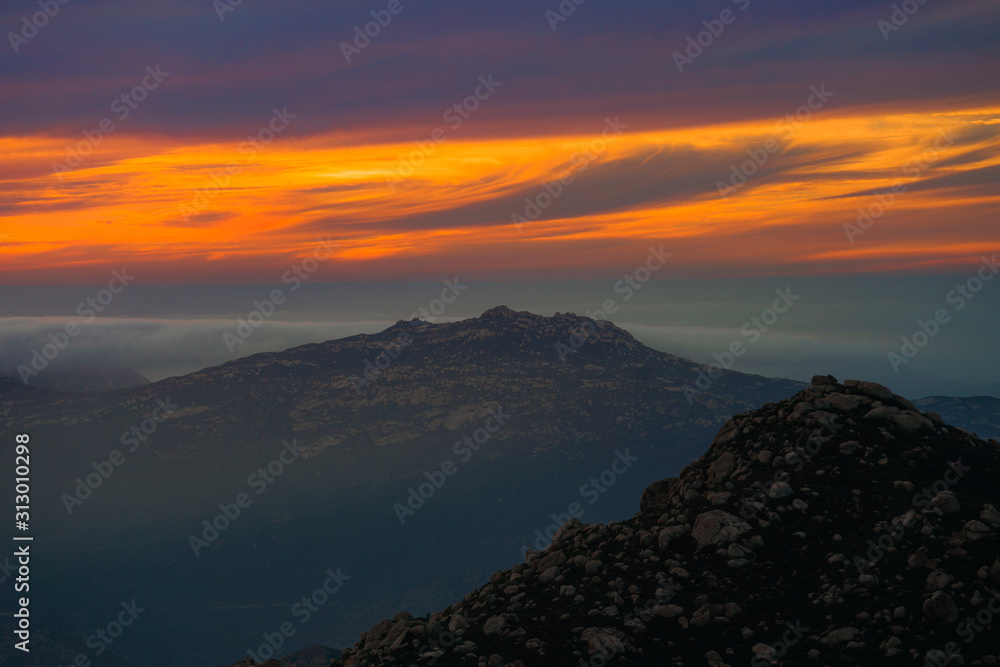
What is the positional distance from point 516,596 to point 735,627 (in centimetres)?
1594

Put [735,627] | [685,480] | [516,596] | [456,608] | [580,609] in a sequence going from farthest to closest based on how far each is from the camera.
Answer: [685,480] < [456,608] < [516,596] < [580,609] < [735,627]

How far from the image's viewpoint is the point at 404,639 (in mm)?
55156

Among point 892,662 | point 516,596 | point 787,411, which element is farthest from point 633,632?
point 787,411

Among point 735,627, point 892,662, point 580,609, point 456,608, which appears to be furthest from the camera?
point 456,608

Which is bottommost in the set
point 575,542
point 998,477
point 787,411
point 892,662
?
point 892,662

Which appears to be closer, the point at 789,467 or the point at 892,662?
the point at 892,662

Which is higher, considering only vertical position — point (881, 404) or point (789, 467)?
point (881, 404)

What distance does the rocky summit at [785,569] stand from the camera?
158 ft

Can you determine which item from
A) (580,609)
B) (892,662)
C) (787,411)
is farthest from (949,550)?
(580,609)

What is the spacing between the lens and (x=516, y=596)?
59094mm

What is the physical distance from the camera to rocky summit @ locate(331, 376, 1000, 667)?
158 feet

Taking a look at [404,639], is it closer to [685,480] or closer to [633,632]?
[633,632]

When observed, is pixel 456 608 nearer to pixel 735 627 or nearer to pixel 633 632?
pixel 633 632

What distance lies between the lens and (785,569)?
54.3 meters
